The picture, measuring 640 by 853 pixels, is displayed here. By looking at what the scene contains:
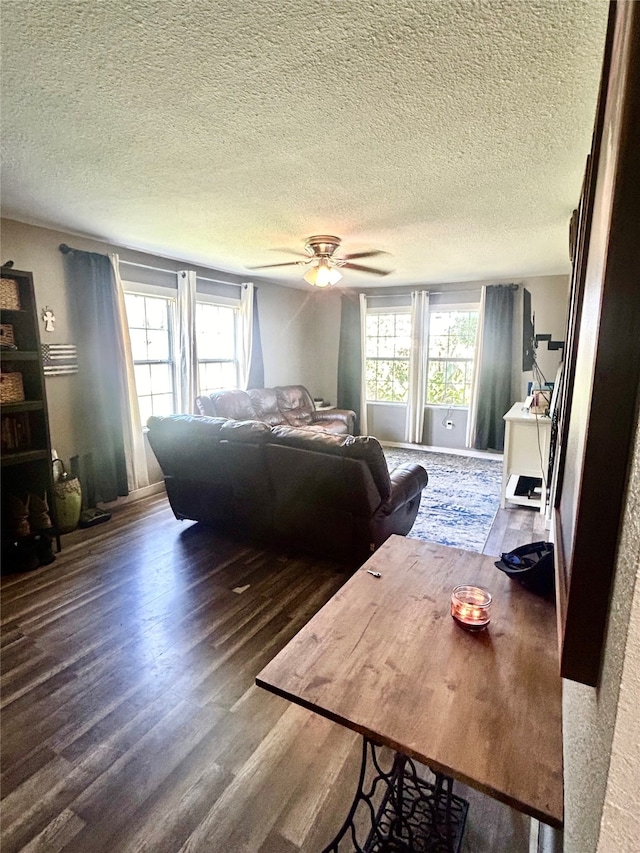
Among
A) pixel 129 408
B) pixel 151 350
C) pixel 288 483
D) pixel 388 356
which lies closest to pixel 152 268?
pixel 151 350

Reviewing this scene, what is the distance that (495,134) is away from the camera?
1.81 m

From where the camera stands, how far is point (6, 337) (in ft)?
9.59

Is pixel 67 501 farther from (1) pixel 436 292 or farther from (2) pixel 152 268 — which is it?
(1) pixel 436 292

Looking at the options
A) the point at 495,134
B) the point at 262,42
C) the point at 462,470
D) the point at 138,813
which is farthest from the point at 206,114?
the point at 462,470

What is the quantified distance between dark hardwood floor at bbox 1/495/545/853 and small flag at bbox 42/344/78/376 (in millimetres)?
1667

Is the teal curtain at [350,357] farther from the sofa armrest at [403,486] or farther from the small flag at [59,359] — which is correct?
the small flag at [59,359]

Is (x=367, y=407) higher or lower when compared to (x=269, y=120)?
lower

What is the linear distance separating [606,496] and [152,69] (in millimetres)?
1780

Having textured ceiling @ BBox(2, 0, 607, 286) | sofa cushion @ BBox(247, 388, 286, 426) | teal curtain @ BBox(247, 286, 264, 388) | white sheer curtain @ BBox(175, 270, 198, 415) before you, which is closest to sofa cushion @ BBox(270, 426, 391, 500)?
textured ceiling @ BBox(2, 0, 607, 286)

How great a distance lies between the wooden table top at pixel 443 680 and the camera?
751 mm

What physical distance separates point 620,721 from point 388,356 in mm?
6239

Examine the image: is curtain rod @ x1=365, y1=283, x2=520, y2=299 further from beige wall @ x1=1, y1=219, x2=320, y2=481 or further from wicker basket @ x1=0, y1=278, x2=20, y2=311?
wicker basket @ x1=0, y1=278, x2=20, y2=311

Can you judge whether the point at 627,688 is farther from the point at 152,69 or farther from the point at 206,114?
the point at 206,114

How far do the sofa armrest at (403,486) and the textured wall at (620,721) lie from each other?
2.17 metres
